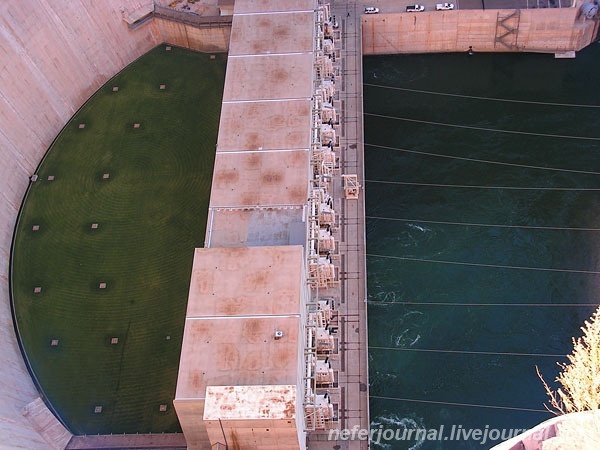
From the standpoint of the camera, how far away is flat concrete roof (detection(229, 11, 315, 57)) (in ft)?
294

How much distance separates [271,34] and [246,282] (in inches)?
1474

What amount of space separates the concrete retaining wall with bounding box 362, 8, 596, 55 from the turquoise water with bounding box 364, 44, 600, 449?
73.4 inches

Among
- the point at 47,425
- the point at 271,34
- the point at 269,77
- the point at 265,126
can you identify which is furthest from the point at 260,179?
the point at 47,425

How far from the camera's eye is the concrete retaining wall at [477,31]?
4102 inches

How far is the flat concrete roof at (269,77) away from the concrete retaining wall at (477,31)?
22.6 metres

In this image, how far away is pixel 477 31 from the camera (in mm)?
106188

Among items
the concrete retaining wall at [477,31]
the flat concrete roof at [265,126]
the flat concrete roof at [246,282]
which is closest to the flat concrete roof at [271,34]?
Result: the flat concrete roof at [265,126]

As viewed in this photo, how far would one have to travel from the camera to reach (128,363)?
76.2m

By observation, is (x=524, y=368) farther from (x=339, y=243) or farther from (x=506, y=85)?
(x=506, y=85)

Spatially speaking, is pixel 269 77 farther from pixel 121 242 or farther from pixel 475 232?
pixel 475 232

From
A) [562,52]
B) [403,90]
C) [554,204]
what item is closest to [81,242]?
[403,90]

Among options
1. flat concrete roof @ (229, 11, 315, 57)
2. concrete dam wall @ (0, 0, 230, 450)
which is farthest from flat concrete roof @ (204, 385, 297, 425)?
flat concrete roof @ (229, 11, 315, 57)

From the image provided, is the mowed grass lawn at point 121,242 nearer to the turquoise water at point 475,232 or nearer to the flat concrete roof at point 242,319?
the flat concrete roof at point 242,319

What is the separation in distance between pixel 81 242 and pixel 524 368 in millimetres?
51286
